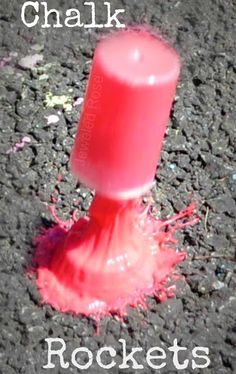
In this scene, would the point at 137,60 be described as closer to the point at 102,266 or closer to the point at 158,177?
the point at 102,266

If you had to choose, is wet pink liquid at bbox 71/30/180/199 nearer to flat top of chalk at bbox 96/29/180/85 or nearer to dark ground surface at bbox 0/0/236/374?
flat top of chalk at bbox 96/29/180/85

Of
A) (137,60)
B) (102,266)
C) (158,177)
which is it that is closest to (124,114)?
(137,60)

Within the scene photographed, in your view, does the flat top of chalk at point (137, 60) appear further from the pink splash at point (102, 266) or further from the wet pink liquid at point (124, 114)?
the pink splash at point (102, 266)

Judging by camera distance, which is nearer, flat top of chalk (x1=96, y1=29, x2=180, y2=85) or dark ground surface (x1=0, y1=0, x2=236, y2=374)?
flat top of chalk (x1=96, y1=29, x2=180, y2=85)

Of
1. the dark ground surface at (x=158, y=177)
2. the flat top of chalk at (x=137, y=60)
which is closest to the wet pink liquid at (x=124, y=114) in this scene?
the flat top of chalk at (x=137, y=60)

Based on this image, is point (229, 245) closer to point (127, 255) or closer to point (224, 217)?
point (224, 217)

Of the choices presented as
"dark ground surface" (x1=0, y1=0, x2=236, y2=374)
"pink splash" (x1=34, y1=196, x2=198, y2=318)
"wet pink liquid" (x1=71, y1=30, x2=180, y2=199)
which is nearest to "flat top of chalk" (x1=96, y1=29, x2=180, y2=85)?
"wet pink liquid" (x1=71, y1=30, x2=180, y2=199)
